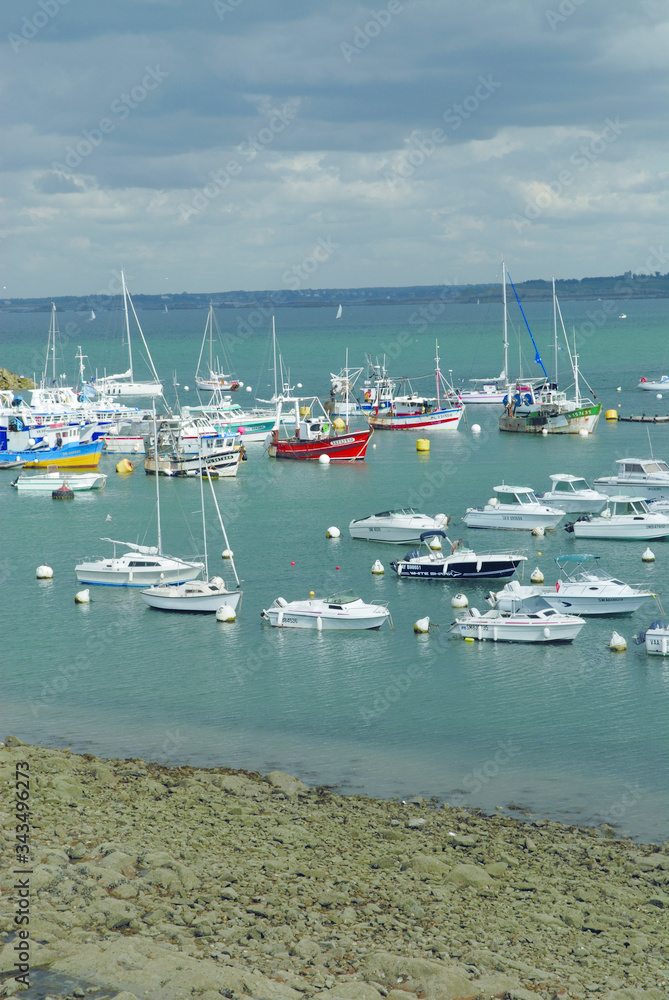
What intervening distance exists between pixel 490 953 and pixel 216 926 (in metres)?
4.10

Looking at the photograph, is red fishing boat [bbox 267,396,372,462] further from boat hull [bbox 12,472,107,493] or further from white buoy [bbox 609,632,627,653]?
white buoy [bbox 609,632,627,653]

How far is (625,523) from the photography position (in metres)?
45.7

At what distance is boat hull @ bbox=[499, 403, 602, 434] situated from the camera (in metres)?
80.3

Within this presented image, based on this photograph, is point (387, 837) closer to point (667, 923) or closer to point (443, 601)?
point (667, 923)

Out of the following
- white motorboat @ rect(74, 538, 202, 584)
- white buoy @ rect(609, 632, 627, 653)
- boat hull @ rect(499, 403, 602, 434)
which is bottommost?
white buoy @ rect(609, 632, 627, 653)

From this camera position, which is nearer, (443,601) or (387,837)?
(387,837)

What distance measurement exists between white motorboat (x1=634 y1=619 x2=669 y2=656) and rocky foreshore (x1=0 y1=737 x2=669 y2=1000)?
37.2ft

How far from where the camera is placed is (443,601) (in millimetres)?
37688

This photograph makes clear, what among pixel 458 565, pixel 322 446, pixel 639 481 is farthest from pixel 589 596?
pixel 322 446

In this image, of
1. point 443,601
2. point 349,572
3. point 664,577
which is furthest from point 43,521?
point 664,577

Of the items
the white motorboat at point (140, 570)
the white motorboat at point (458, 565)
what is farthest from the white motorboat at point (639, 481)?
the white motorboat at point (140, 570)

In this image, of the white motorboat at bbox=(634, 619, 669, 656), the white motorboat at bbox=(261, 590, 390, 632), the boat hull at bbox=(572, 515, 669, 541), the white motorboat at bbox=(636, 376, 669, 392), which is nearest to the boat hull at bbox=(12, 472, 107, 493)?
the boat hull at bbox=(572, 515, 669, 541)

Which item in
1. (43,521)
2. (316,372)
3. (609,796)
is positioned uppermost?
(316,372)

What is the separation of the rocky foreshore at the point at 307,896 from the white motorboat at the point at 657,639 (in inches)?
446
